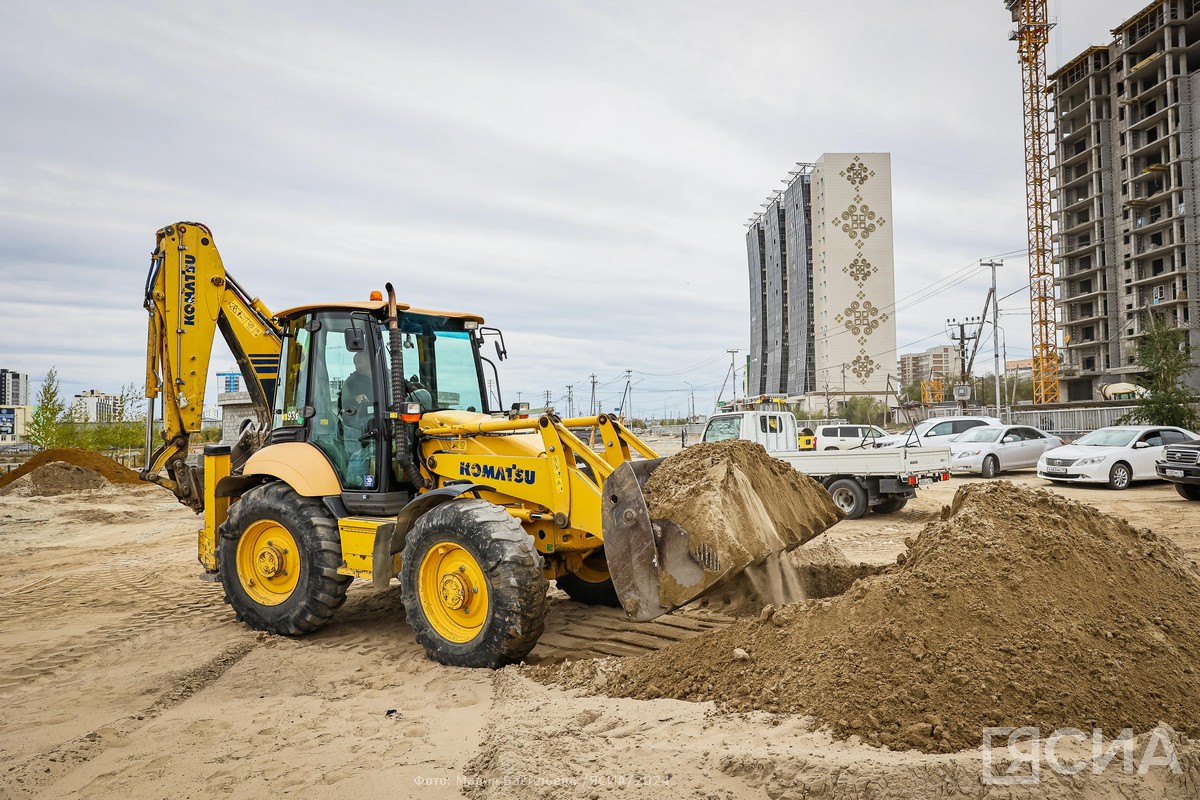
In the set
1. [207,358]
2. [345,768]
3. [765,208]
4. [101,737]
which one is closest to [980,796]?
[345,768]

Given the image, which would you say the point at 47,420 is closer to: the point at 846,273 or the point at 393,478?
the point at 393,478

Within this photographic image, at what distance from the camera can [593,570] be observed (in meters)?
6.51

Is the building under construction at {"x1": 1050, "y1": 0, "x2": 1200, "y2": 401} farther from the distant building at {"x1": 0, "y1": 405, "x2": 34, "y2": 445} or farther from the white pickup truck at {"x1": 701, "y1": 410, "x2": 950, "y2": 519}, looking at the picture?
the distant building at {"x1": 0, "y1": 405, "x2": 34, "y2": 445}

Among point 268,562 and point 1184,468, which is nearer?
point 268,562

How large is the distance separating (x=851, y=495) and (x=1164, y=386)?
74.8 ft

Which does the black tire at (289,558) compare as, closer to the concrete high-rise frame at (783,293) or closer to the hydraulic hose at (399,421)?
the hydraulic hose at (399,421)

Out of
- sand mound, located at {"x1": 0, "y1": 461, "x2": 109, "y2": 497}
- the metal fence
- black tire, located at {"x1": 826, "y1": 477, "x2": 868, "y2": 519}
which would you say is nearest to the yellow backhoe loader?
black tire, located at {"x1": 826, "y1": 477, "x2": 868, "y2": 519}

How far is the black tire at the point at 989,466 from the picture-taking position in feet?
67.6

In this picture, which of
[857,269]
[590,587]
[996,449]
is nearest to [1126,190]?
[857,269]

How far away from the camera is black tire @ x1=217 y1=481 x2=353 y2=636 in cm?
605

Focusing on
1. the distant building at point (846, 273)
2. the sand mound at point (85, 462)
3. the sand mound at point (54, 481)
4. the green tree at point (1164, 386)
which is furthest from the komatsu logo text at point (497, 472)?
the distant building at point (846, 273)

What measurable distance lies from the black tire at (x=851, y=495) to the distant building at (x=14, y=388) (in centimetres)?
12557

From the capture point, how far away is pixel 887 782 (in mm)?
3107

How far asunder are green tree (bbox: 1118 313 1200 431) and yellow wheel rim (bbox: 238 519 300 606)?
30.8 metres
